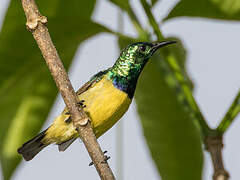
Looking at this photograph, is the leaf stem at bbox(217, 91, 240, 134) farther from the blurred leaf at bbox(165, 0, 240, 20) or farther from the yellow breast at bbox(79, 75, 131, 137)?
the yellow breast at bbox(79, 75, 131, 137)

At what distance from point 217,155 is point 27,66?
3.69 feet

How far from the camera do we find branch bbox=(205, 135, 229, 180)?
201 cm

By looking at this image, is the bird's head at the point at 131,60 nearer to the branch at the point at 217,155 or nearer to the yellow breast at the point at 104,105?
the yellow breast at the point at 104,105

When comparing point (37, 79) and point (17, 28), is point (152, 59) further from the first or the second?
point (17, 28)

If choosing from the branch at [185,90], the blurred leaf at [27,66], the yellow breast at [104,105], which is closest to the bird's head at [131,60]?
the yellow breast at [104,105]

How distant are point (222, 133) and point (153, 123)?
84 cm

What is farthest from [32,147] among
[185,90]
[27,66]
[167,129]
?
[185,90]

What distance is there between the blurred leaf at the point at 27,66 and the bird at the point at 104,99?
0.40 ft

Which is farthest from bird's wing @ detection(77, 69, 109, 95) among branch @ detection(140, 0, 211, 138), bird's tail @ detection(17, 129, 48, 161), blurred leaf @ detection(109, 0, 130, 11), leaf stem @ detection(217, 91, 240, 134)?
leaf stem @ detection(217, 91, 240, 134)

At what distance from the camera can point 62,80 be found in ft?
6.53

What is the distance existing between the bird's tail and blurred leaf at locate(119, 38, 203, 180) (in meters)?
0.68

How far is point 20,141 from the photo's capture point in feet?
10.2

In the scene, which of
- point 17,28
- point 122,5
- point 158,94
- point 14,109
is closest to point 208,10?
point 122,5

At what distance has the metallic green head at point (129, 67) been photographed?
3.29 metres
